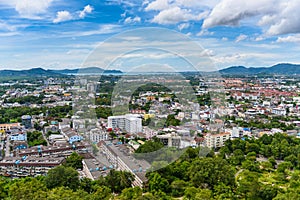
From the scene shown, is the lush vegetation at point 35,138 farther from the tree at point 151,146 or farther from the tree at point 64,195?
the tree at point 64,195

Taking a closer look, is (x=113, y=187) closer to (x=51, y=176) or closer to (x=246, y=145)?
(x=51, y=176)

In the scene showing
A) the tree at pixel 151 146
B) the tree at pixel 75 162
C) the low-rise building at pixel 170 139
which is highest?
the low-rise building at pixel 170 139

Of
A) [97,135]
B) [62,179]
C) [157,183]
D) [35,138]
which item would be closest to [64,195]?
[62,179]

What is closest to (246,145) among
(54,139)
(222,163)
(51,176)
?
(222,163)

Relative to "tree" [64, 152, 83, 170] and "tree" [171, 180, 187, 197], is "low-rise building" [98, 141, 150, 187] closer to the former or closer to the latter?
"tree" [171, 180, 187, 197]

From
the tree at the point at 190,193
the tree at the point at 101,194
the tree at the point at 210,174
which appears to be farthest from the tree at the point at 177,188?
the tree at the point at 101,194

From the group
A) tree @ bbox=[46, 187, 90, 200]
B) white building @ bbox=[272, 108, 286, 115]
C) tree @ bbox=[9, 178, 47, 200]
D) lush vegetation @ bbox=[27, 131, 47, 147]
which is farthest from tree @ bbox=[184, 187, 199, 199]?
white building @ bbox=[272, 108, 286, 115]

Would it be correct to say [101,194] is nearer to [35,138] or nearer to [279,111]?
[35,138]
